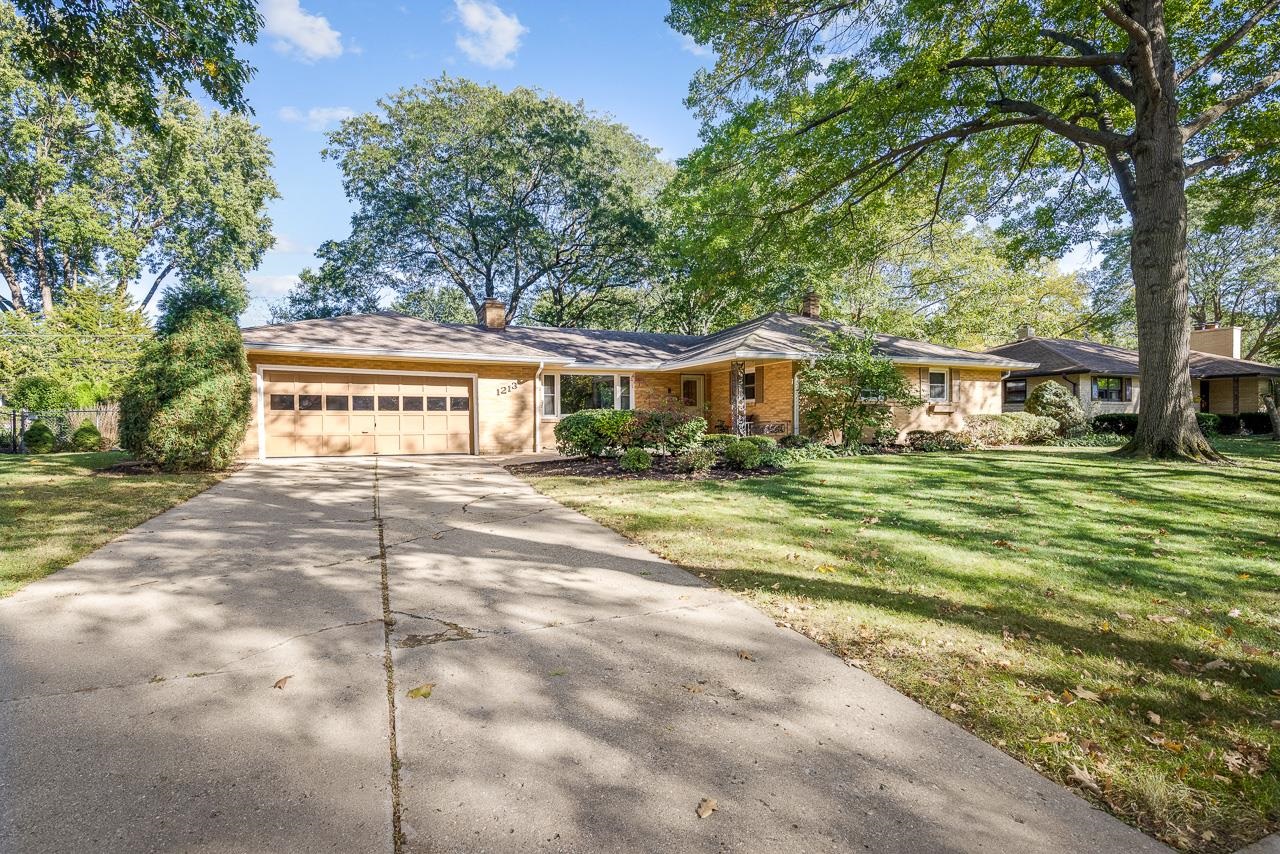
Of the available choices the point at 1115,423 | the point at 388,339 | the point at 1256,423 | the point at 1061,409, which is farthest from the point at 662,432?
the point at 1256,423

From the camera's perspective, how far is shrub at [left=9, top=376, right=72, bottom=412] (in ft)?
51.6

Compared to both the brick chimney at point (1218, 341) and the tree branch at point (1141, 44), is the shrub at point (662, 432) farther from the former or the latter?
the brick chimney at point (1218, 341)

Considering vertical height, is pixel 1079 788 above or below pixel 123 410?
below

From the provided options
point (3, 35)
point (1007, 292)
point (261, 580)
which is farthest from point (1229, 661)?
point (3, 35)

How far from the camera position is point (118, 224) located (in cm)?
2736

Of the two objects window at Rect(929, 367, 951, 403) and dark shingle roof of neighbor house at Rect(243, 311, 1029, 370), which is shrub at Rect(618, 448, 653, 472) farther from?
window at Rect(929, 367, 951, 403)

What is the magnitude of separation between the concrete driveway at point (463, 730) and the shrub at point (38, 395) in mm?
16856

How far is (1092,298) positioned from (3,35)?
55154 millimetres

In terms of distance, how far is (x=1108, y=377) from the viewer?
23.5 m

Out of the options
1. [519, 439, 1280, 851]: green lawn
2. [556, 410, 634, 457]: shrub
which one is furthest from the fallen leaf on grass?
[556, 410, 634, 457]: shrub

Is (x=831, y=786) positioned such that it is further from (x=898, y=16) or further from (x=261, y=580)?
(x=898, y=16)

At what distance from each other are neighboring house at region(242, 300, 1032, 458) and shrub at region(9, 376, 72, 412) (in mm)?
7046

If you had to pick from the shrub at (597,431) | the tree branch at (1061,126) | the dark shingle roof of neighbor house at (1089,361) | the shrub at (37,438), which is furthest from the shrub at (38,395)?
the dark shingle roof of neighbor house at (1089,361)

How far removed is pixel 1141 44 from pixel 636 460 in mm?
11726
